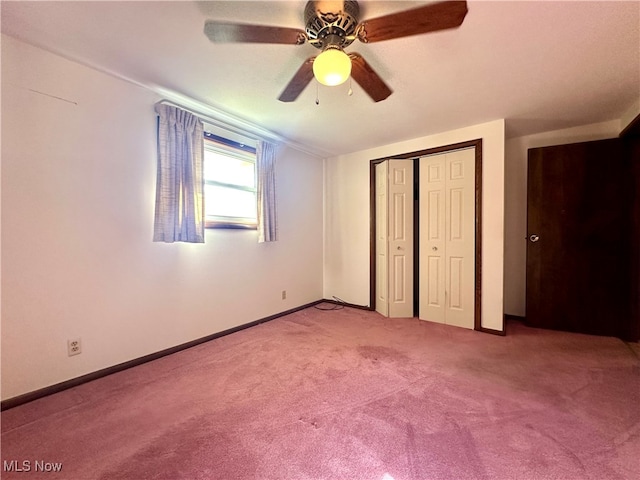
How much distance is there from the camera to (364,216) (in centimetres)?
390

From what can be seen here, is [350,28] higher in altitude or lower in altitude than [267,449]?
higher

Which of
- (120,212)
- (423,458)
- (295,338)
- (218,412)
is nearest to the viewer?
(423,458)

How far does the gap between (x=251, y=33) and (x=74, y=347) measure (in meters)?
2.36

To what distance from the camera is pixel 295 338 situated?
2.81 m

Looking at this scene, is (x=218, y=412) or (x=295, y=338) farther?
(x=295, y=338)

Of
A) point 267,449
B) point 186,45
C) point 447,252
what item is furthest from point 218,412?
point 447,252

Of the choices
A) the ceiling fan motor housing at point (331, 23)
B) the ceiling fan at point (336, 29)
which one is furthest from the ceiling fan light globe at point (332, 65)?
the ceiling fan motor housing at point (331, 23)

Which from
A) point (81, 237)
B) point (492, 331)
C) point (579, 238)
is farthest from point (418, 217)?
point (81, 237)

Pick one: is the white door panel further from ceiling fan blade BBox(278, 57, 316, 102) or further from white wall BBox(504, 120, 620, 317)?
ceiling fan blade BBox(278, 57, 316, 102)

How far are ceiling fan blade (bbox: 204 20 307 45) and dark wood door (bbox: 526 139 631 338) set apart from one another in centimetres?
320

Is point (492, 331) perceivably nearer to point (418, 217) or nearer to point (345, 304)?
point (418, 217)

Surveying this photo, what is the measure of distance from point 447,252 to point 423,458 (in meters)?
2.43

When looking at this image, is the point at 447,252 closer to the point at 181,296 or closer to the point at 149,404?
the point at 181,296

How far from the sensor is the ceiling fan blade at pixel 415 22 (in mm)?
1208
